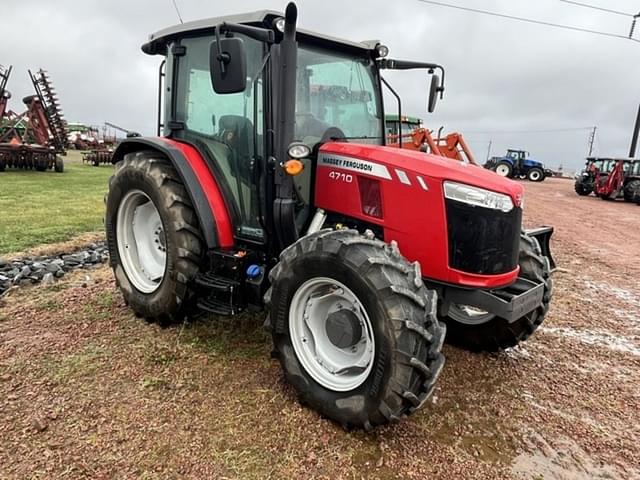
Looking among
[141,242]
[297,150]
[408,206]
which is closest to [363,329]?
[408,206]

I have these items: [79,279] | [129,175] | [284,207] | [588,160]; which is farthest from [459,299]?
[588,160]

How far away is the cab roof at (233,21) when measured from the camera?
9.23ft

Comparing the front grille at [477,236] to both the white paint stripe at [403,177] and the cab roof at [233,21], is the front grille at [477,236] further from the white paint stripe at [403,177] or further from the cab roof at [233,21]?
the cab roof at [233,21]

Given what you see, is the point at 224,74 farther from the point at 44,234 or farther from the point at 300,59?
the point at 44,234

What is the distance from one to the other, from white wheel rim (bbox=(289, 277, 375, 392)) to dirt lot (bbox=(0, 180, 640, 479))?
25 centimetres

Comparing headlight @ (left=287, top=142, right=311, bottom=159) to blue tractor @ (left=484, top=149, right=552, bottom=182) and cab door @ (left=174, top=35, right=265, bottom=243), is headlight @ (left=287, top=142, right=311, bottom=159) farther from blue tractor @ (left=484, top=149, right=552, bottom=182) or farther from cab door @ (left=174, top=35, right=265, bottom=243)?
blue tractor @ (left=484, top=149, right=552, bottom=182)

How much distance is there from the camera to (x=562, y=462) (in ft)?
7.89

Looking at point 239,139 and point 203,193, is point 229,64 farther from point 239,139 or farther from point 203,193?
point 203,193

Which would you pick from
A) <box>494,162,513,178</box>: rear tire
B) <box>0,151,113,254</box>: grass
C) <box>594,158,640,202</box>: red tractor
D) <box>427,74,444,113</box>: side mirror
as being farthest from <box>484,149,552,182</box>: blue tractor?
<box>427,74,444,113</box>: side mirror

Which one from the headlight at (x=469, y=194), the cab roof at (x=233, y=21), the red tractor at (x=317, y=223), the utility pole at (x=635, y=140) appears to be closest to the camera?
the red tractor at (x=317, y=223)

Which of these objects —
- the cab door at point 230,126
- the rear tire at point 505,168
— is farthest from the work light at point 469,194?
the rear tire at point 505,168

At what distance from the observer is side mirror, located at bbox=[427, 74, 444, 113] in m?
3.77

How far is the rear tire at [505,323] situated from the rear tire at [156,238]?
6.81 feet

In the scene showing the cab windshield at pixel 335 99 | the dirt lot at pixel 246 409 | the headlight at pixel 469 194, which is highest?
the cab windshield at pixel 335 99
